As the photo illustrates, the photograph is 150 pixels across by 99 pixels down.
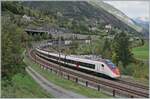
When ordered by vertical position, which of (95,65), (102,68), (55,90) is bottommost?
(55,90)

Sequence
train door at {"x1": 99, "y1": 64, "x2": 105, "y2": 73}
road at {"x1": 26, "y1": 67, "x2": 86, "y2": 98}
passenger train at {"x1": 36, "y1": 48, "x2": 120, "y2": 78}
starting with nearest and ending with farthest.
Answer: road at {"x1": 26, "y1": 67, "x2": 86, "y2": 98} < passenger train at {"x1": 36, "y1": 48, "x2": 120, "y2": 78} < train door at {"x1": 99, "y1": 64, "x2": 105, "y2": 73}

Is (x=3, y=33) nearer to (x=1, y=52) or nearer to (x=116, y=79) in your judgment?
(x=1, y=52)

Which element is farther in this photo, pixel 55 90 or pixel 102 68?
pixel 102 68

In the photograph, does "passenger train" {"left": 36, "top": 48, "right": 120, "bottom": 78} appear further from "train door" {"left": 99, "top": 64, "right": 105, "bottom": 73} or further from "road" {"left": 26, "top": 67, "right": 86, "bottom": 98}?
"road" {"left": 26, "top": 67, "right": 86, "bottom": 98}

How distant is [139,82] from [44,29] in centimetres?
11857

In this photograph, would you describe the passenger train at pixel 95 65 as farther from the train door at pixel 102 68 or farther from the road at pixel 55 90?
the road at pixel 55 90

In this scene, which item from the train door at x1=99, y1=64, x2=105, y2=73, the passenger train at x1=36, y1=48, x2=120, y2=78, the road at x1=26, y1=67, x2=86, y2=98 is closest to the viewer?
the road at x1=26, y1=67, x2=86, y2=98

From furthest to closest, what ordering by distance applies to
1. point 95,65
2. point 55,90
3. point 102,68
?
1. point 95,65
2. point 102,68
3. point 55,90

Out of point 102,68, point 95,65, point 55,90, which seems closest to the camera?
point 55,90

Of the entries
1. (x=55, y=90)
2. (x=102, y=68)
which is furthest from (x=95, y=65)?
(x=55, y=90)

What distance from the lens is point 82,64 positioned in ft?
186

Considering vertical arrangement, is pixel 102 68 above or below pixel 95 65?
below

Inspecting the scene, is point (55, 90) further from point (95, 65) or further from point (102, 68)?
point (95, 65)

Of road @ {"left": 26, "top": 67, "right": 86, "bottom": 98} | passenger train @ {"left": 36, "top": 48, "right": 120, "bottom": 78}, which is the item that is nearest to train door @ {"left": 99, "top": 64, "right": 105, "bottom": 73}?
passenger train @ {"left": 36, "top": 48, "right": 120, "bottom": 78}
